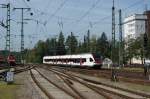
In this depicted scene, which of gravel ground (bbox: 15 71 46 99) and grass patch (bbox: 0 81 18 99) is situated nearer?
grass patch (bbox: 0 81 18 99)

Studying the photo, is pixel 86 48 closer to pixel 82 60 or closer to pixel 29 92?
pixel 82 60

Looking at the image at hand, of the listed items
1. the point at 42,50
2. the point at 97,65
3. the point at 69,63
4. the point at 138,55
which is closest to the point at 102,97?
the point at 97,65

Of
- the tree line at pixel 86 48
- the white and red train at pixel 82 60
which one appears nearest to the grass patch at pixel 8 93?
the white and red train at pixel 82 60

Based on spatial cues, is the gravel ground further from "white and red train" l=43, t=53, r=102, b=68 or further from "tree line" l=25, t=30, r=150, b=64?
"tree line" l=25, t=30, r=150, b=64

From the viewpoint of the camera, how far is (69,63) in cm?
10194

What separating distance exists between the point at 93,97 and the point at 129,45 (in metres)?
119

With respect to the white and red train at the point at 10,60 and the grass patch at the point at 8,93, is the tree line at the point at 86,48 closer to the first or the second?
the white and red train at the point at 10,60

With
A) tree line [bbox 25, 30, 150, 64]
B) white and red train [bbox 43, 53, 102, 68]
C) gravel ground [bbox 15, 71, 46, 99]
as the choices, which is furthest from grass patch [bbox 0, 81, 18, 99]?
tree line [bbox 25, 30, 150, 64]

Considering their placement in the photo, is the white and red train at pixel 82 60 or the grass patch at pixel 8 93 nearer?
the grass patch at pixel 8 93

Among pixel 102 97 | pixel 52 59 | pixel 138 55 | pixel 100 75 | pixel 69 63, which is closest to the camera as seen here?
pixel 102 97

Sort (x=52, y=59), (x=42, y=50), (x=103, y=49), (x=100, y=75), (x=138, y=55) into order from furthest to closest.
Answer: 1. (x=42, y=50)
2. (x=103, y=49)
3. (x=138, y=55)
4. (x=52, y=59)
5. (x=100, y=75)

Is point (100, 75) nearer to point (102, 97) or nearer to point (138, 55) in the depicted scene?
point (102, 97)

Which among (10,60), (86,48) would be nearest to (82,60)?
(10,60)

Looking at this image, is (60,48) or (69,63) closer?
(69,63)
